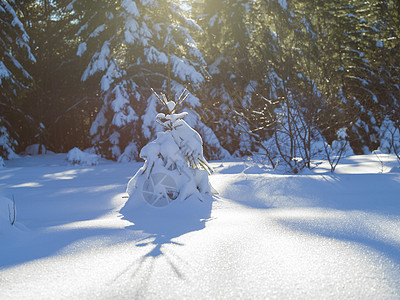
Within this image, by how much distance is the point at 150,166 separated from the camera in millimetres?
3445

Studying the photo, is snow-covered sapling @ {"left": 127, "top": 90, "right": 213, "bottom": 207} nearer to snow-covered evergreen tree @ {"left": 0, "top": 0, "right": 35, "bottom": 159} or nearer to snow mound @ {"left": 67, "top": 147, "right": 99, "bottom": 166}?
snow mound @ {"left": 67, "top": 147, "right": 99, "bottom": 166}

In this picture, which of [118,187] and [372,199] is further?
[118,187]

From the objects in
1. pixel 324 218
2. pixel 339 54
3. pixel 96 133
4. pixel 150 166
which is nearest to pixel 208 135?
pixel 96 133

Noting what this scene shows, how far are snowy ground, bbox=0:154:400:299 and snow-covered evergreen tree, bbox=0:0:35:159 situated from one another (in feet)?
27.9

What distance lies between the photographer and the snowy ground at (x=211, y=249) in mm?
1494

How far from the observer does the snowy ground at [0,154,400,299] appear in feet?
4.90

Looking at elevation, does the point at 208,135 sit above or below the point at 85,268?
above

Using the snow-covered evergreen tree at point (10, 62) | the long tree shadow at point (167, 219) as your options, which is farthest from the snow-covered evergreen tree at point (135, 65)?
the long tree shadow at point (167, 219)

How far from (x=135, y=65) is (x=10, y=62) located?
4232mm

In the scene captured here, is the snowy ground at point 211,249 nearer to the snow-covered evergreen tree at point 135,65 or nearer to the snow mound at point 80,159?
the snow mound at point 80,159

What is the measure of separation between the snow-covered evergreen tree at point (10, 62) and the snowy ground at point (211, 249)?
850 centimetres

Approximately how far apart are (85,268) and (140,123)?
10.0m

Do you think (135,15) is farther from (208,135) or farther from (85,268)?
(85,268)

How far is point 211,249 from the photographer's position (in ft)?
6.55
